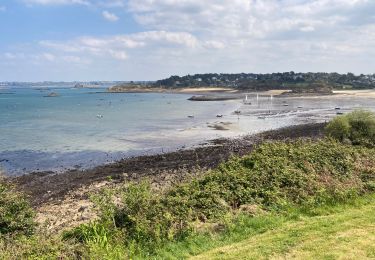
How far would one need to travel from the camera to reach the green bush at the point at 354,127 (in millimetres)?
24541

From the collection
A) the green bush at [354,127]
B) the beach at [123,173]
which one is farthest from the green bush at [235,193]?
the green bush at [354,127]

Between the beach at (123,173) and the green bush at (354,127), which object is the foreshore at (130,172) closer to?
the beach at (123,173)

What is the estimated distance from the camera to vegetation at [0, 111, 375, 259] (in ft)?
30.1

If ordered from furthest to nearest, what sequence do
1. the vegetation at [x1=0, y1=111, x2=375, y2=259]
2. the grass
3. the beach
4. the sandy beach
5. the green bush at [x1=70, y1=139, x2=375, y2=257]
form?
the beach
the sandy beach
the green bush at [x1=70, y1=139, x2=375, y2=257]
the vegetation at [x1=0, y1=111, x2=375, y2=259]
the grass

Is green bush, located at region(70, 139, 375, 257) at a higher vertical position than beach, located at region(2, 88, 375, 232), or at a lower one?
higher

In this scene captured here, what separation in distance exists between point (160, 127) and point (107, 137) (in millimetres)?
11399

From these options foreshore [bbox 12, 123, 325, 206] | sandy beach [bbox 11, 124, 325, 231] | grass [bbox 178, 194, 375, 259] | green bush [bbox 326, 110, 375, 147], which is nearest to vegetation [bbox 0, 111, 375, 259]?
grass [bbox 178, 194, 375, 259]

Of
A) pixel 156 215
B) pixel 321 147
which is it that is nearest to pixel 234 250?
pixel 156 215

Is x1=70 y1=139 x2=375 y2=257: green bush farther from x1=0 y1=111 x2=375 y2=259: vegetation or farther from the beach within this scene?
the beach

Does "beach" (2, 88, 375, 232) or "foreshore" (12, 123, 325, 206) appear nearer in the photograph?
"beach" (2, 88, 375, 232)

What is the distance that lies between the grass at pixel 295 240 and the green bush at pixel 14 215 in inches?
179

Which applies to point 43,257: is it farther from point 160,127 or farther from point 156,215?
point 160,127

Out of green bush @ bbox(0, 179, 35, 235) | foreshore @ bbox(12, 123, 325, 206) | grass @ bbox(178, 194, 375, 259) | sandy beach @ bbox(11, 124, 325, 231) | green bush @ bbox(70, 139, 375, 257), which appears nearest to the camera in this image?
grass @ bbox(178, 194, 375, 259)

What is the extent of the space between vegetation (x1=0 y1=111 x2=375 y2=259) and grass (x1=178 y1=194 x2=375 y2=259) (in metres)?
0.02
